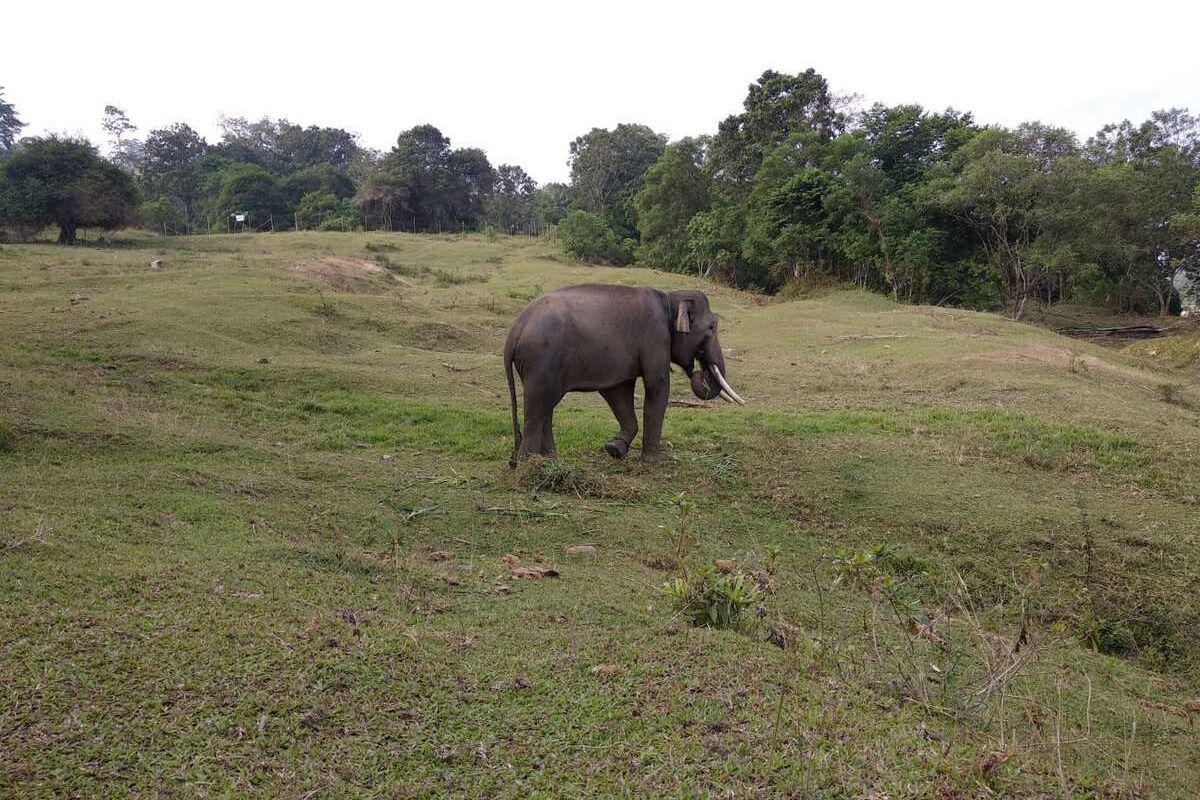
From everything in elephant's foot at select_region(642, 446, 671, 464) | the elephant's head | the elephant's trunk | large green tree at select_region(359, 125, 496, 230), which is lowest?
elephant's foot at select_region(642, 446, 671, 464)

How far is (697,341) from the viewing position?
9961 millimetres

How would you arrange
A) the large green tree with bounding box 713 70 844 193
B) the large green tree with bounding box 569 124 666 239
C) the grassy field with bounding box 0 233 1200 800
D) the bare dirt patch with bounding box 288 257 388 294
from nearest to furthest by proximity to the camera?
the grassy field with bounding box 0 233 1200 800, the bare dirt patch with bounding box 288 257 388 294, the large green tree with bounding box 713 70 844 193, the large green tree with bounding box 569 124 666 239

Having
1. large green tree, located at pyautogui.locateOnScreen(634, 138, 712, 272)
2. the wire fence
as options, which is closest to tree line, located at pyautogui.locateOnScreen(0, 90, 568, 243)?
the wire fence

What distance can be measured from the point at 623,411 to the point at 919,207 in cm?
2692

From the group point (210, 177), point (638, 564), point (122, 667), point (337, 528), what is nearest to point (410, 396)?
point (337, 528)

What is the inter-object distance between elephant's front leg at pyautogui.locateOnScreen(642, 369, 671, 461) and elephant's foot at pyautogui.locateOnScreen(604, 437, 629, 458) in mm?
245

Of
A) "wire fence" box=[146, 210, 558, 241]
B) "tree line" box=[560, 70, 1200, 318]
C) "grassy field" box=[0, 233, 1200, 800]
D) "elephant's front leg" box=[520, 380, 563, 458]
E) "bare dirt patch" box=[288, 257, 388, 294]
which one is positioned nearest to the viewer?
"grassy field" box=[0, 233, 1200, 800]

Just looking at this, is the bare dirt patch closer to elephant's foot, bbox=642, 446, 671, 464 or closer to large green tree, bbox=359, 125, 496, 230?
elephant's foot, bbox=642, 446, 671, 464

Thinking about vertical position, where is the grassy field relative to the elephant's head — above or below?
below

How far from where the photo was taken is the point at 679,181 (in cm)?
4459

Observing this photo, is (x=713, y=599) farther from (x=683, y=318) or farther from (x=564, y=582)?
(x=683, y=318)

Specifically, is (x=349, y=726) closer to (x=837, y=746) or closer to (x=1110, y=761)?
(x=837, y=746)

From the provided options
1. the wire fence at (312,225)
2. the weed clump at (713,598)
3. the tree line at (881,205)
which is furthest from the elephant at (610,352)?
the wire fence at (312,225)

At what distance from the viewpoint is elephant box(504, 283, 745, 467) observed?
8.80 m
